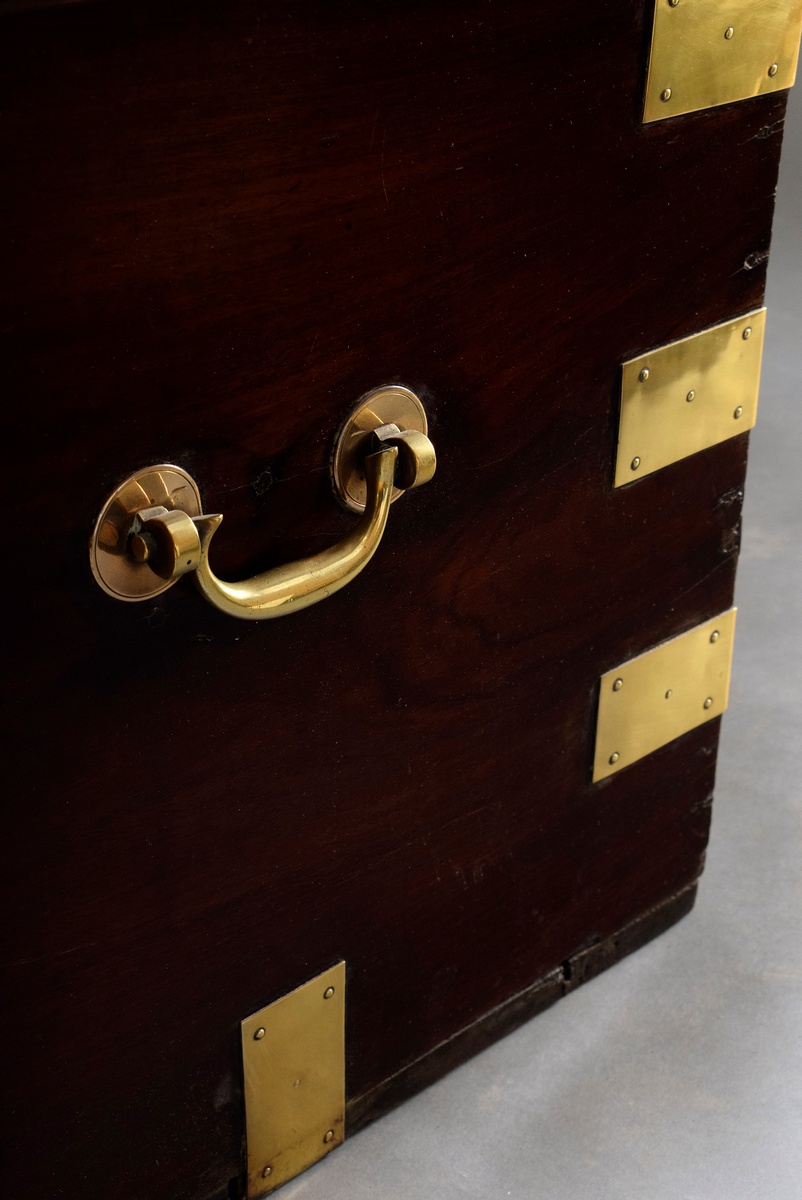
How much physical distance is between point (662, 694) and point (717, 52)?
1.64 feet

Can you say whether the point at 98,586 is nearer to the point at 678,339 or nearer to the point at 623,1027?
the point at 678,339

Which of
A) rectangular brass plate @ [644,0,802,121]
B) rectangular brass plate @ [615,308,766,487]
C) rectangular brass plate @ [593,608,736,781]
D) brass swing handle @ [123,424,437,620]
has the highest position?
rectangular brass plate @ [644,0,802,121]

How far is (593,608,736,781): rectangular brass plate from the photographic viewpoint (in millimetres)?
1184

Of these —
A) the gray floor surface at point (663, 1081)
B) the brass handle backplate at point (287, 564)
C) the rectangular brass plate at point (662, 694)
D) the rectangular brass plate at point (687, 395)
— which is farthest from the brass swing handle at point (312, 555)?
the gray floor surface at point (663, 1081)

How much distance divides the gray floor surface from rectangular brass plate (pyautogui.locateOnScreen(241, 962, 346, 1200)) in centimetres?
5

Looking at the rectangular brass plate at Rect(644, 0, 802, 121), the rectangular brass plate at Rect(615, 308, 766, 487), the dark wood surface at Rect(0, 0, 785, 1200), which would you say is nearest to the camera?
the dark wood surface at Rect(0, 0, 785, 1200)

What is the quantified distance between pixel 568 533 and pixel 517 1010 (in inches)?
17.9

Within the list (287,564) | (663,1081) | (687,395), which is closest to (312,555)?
(287,564)

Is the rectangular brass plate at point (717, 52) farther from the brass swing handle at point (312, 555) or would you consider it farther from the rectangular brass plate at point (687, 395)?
the brass swing handle at point (312, 555)

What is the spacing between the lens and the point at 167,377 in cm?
78

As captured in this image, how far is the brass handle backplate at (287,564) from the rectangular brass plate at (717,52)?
0.88ft

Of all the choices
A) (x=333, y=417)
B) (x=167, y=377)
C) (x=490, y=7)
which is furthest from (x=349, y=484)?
(x=490, y=7)

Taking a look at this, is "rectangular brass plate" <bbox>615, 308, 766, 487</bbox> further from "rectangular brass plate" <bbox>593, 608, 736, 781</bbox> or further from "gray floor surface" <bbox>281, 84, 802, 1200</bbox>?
"gray floor surface" <bbox>281, 84, 802, 1200</bbox>

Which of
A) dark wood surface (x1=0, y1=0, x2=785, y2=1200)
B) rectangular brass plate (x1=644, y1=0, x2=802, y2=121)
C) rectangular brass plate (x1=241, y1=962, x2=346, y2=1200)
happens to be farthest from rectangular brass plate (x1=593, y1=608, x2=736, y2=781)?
rectangular brass plate (x1=644, y1=0, x2=802, y2=121)
